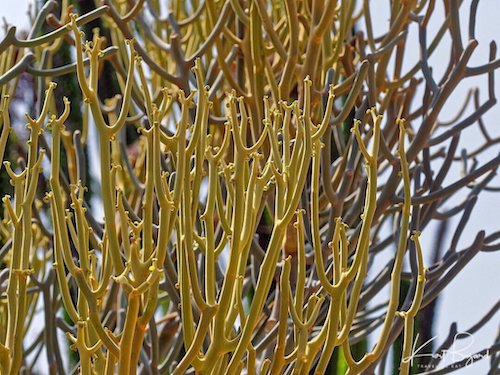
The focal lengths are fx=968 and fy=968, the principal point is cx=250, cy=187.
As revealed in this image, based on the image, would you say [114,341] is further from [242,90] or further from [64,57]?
[64,57]

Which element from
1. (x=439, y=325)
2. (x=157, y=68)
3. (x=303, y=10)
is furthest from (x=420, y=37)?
(x=439, y=325)

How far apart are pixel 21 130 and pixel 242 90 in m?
1.05

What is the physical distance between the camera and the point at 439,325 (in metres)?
1.86

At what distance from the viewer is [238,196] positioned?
74cm

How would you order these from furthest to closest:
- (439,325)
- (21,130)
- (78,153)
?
(21,130)
(439,325)
(78,153)

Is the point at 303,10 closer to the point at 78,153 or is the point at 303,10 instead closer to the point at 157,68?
the point at 157,68

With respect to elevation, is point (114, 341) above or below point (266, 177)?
below

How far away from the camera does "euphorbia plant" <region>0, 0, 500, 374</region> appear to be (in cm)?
74

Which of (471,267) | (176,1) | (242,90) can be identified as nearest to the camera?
(242,90)

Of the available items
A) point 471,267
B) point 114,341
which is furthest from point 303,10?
point 471,267

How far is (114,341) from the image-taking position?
766mm

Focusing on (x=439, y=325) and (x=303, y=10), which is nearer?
(x=303, y=10)

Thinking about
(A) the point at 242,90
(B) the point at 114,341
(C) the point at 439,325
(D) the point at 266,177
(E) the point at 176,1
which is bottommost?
(C) the point at 439,325

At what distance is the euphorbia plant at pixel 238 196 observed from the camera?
74 cm
